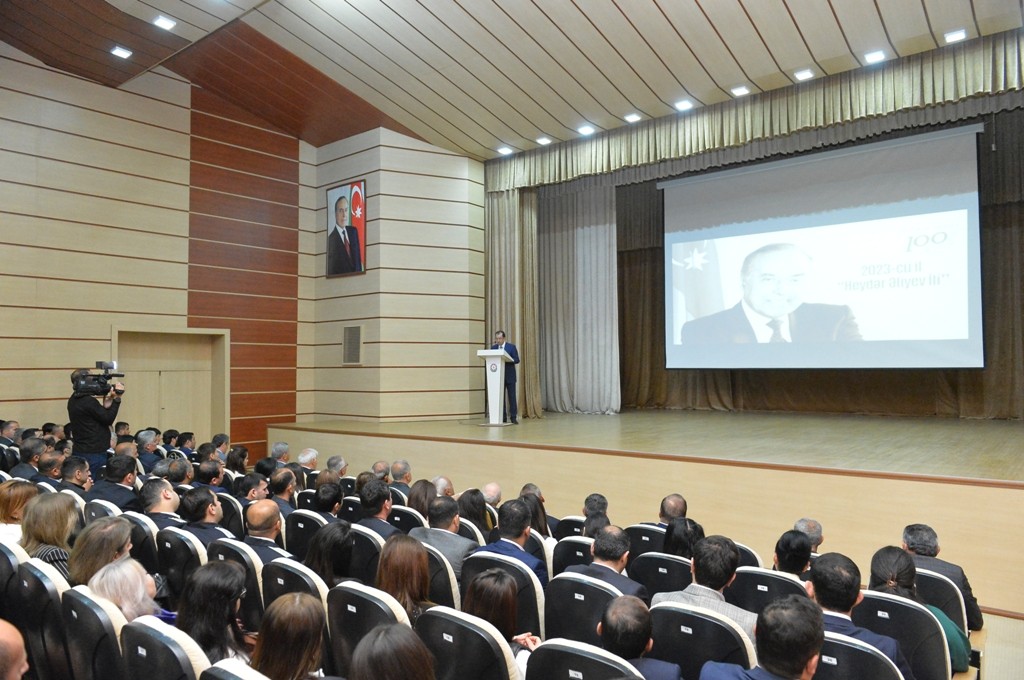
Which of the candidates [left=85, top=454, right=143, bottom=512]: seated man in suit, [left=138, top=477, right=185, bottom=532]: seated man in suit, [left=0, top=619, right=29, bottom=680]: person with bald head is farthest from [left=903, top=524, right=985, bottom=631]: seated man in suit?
[left=85, top=454, right=143, bottom=512]: seated man in suit

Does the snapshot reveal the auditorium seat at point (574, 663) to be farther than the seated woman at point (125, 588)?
No

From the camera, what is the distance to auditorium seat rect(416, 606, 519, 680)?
6.58ft

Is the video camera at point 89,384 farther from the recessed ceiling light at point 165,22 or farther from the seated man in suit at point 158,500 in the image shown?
the recessed ceiling light at point 165,22

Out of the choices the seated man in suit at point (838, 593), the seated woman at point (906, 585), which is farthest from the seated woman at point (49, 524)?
the seated woman at point (906, 585)

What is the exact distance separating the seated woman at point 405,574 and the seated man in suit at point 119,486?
2250 millimetres

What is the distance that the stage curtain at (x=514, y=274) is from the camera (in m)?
10.8

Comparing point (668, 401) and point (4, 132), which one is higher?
point (4, 132)

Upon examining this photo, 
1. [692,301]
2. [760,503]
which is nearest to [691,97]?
[692,301]

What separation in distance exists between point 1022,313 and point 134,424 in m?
11.8

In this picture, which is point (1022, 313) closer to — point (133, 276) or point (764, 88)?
point (764, 88)

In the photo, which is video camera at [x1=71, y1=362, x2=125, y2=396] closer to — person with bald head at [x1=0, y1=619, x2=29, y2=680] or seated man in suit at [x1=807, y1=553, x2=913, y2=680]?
person with bald head at [x1=0, y1=619, x2=29, y2=680]

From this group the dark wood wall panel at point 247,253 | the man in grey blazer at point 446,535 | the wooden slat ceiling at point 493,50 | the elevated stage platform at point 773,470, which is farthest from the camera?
the dark wood wall panel at point 247,253

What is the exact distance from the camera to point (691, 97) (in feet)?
27.3

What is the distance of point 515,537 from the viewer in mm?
3455
